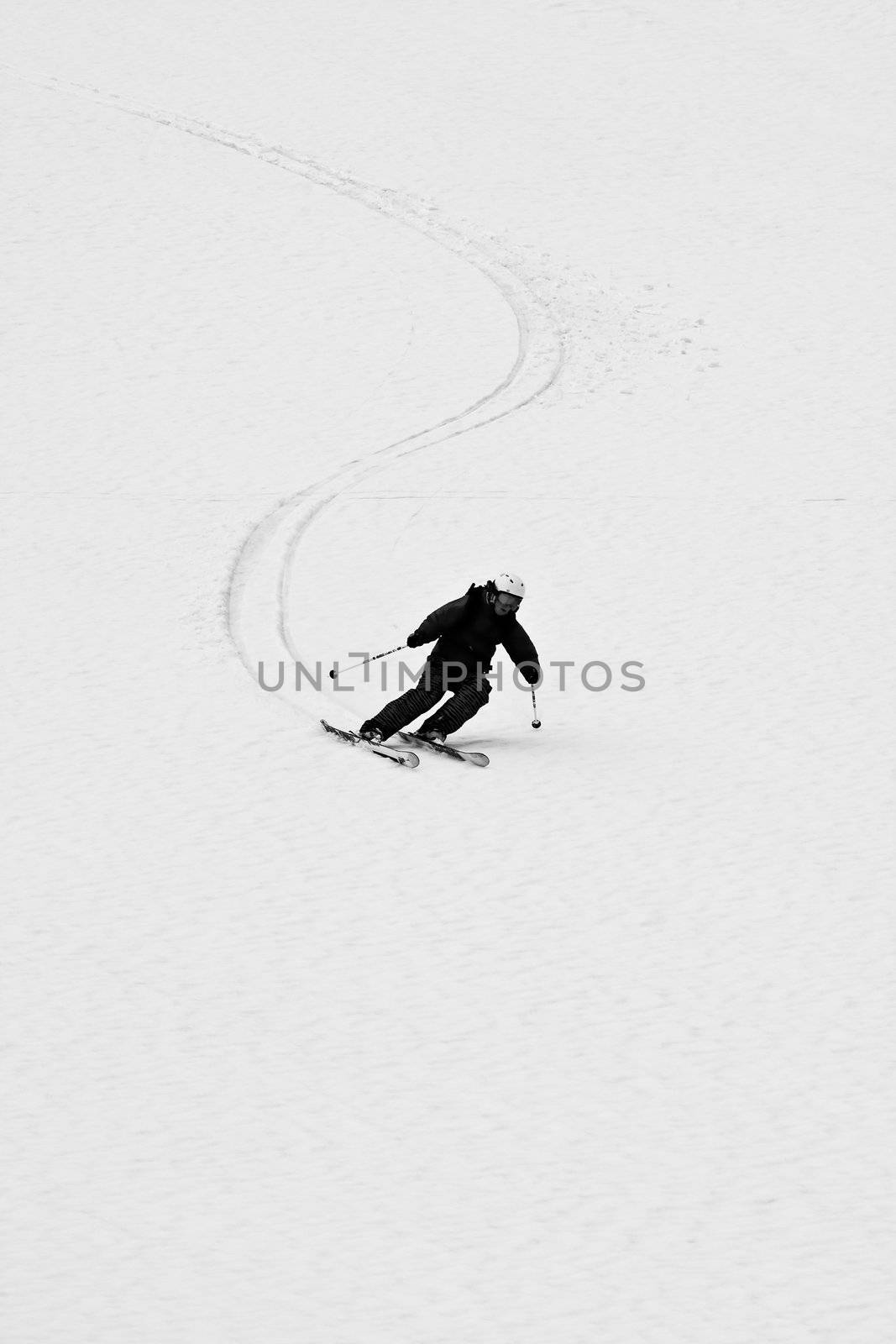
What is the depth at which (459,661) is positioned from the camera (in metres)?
11.5

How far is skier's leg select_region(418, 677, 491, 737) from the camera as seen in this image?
37.8ft

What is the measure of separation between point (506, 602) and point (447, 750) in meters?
1.24

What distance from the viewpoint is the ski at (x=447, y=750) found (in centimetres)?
1157

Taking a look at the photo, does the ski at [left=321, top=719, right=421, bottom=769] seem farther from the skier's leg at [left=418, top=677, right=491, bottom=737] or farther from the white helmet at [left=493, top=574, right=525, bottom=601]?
the white helmet at [left=493, top=574, right=525, bottom=601]

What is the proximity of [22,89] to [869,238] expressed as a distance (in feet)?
48.9

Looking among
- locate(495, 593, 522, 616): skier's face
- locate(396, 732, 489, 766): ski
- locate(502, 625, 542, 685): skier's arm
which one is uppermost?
locate(495, 593, 522, 616): skier's face

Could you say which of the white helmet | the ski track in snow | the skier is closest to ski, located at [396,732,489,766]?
the skier

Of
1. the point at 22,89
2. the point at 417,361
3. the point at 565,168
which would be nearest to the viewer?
the point at 417,361

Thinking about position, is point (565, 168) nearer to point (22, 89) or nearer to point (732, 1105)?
point (22, 89)

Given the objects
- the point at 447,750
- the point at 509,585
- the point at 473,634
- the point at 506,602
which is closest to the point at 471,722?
the point at 447,750

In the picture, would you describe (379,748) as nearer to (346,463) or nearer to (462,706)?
(462,706)

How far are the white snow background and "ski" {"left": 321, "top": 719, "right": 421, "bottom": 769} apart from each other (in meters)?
0.14

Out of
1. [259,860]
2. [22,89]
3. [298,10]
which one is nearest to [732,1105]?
[259,860]

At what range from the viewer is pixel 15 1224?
749 centimetres
